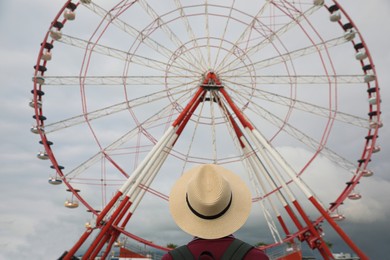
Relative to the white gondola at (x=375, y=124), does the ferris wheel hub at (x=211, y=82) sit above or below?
above

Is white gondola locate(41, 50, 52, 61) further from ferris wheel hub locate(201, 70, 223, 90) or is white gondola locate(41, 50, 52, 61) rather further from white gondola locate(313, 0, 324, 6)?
white gondola locate(313, 0, 324, 6)

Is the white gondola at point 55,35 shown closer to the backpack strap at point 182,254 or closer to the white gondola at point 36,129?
the white gondola at point 36,129

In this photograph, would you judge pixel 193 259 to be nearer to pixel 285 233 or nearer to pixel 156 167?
pixel 156 167

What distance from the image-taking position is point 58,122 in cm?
2325

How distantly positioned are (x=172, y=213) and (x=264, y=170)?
19.0 metres

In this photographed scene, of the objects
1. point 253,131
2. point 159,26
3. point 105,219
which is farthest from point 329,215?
point 159,26

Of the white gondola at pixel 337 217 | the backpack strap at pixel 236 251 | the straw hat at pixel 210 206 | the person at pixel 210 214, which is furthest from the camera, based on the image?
the white gondola at pixel 337 217

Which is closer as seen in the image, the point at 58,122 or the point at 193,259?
the point at 193,259

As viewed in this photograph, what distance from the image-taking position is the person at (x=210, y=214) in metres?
3.62

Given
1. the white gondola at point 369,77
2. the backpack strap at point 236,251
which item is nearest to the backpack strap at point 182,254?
the backpack strap at point 236,251

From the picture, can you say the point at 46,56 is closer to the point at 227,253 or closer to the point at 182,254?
the point at 182,254

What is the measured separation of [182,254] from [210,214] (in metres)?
0.63

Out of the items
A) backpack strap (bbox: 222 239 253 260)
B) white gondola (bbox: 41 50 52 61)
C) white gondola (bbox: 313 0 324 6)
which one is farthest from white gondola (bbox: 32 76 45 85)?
backpack strap (bbox: 222 239 253 260)

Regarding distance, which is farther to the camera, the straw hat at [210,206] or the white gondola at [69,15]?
the white gondola at [69,15]
